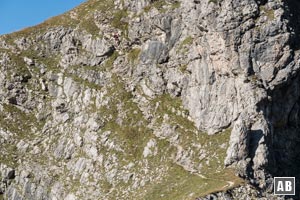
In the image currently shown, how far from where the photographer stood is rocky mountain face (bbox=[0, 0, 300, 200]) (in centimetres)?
7375

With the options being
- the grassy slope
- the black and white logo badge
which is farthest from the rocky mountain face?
the black and white logo badge

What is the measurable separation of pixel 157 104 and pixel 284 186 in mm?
22554

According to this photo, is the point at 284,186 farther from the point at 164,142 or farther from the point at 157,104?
the point at 157,104

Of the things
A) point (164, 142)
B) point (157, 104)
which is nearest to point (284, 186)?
point (164, 142)

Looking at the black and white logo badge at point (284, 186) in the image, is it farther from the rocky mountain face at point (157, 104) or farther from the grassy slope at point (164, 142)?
the grassy slope at point (164, 142)

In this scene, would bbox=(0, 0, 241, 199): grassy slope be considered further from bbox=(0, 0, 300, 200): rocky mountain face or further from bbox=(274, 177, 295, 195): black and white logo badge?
bbox=(274, 177, 295, 195): black and white logo badge

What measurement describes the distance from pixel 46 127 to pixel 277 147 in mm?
36940

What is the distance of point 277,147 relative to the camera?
261 ft

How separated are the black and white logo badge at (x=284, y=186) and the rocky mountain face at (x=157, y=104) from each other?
114 centimetres

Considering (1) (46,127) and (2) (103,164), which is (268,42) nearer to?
(2) (103,164)

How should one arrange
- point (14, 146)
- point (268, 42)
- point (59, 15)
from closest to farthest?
1. point (268, 42)
2. point (14, 146)
3. point (59, 15)

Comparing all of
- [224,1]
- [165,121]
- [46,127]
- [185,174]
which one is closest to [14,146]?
[46,127]

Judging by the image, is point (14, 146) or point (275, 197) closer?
point (275, 197)

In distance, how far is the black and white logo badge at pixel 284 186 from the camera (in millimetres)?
70950
